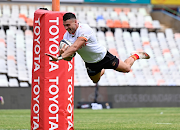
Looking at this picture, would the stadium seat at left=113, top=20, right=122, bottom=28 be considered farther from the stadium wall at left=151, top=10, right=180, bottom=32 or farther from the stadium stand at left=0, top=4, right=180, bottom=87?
the stadium wall at left=151, top=10, right=180, bottom=32

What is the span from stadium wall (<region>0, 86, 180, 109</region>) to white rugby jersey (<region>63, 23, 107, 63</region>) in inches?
427

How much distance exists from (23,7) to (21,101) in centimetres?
951

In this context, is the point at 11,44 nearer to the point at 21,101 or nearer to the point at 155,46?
the point at 21,101

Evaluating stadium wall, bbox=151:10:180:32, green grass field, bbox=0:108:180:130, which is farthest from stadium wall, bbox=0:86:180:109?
stadium wall, bbox=151:10:180:32

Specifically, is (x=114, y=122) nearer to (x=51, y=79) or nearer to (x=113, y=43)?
(x=51, y=79)

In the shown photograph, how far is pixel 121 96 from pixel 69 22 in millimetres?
13081

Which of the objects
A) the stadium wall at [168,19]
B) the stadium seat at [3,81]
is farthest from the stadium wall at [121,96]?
the stadium wall at [168,19]

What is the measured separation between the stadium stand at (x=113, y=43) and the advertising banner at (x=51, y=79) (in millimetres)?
12230

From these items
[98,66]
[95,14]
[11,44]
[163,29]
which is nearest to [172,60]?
[163,29]

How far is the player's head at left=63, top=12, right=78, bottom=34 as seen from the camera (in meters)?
5.99

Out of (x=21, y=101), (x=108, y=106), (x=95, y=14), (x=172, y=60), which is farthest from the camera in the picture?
(x=95, y=14)

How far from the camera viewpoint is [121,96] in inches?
738

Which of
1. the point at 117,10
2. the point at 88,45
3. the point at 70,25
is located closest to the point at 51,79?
the point at 88,45

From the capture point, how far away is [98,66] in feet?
23.7
